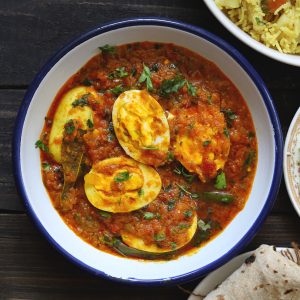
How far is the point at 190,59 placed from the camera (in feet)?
11.2

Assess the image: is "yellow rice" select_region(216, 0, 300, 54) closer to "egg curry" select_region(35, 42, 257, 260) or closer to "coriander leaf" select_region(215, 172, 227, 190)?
"egg curry" select_region(35, 42, 257, 260)

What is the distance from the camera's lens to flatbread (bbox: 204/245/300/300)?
10.9ft

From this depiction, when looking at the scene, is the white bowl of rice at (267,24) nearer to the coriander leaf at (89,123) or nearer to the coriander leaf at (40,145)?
the coriander leaf at (89,123)

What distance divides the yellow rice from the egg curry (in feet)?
1.07

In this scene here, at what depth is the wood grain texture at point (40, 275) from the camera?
3.61 metres

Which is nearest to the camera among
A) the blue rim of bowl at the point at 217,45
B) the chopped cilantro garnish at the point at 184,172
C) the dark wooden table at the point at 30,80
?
the blue rim of bowl at the point at 217,45

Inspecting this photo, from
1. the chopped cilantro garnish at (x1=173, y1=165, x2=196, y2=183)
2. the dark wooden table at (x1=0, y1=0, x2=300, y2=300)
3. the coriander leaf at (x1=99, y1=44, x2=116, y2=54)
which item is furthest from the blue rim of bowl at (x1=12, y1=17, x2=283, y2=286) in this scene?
the chopped cilantro garnish at (x1=173, y1=165, x2=196, y2=183)

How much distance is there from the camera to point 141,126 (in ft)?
10.9

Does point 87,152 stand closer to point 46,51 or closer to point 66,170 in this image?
point 66,170

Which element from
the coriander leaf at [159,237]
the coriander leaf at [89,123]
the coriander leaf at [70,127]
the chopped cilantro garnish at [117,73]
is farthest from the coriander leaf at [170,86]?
the coriander leaf at [159,237]

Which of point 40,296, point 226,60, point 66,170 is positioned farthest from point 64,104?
point 40,296

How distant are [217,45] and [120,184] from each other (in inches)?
39.1

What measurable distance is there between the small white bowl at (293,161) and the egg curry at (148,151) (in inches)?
10.8

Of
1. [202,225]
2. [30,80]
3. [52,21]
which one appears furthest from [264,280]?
[52,21]
